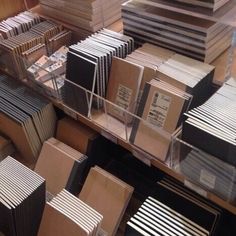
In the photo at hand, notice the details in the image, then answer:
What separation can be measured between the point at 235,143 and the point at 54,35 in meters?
1.26

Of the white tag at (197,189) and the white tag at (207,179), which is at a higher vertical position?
the white tag at (207,179)

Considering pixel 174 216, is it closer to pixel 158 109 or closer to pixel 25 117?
pixel 158 109

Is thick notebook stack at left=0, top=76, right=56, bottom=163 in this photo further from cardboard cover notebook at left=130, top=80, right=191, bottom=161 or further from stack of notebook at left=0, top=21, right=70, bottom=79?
cardboard cover notebook at left=130, top=80, right=191, bottom=161

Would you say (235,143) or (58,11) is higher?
(235,143)

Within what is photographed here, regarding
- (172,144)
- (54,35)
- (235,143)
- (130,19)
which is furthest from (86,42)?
(235,143)

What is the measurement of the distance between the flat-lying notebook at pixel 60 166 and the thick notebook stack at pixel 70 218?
0.97 ft

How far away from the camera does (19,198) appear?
1.55 meters

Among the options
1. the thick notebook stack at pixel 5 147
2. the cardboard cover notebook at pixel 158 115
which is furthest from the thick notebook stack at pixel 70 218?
the thick notebook stack at pixel 5 147

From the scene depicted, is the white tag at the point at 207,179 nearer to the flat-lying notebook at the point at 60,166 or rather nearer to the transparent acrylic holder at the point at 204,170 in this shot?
the transparent acrylic holder at the point at 204,170

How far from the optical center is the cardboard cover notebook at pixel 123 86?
1578 mm

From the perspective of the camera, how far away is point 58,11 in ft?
6.82

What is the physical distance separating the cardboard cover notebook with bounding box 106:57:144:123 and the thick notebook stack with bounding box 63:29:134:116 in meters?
0.04

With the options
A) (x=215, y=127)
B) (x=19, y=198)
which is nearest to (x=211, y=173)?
(x=215, y=127)

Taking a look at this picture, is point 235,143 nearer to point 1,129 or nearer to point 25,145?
point 25,145
